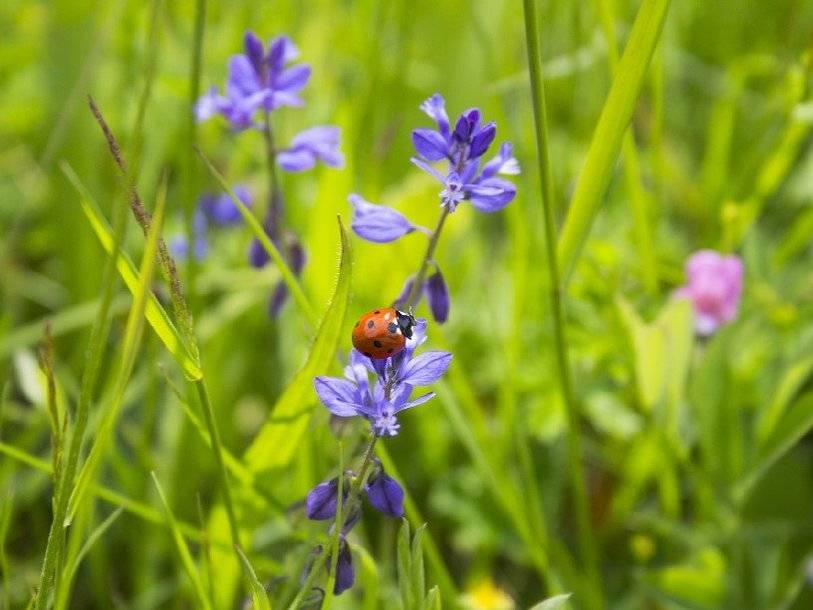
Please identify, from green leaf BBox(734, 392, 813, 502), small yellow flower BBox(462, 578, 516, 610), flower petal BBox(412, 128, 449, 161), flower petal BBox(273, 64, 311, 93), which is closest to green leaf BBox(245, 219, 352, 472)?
flower petal BBox(412, 128, 449, 161)

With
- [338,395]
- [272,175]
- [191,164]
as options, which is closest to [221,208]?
[191,164]

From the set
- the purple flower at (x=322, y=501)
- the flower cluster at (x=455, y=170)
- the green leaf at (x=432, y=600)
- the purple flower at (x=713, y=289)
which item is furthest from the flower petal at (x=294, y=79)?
the purple flower at (x=713, y=289)

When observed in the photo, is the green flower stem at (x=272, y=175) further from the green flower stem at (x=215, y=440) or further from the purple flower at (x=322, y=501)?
the purple flower at (x=322, y=501)

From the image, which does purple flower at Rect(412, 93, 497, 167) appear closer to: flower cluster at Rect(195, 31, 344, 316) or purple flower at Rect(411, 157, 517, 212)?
purple flower at Rect(411, 157, 517, 212)

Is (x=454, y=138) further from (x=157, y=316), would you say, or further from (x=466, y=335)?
(x=466, y=335)

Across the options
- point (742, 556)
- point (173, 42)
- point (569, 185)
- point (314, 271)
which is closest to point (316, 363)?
point (314, 271)

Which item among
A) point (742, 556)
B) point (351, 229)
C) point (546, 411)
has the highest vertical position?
point (351, 229)

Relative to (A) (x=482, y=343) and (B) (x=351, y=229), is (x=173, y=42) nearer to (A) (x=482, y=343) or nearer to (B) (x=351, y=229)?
(A) (x=482, y=343)
